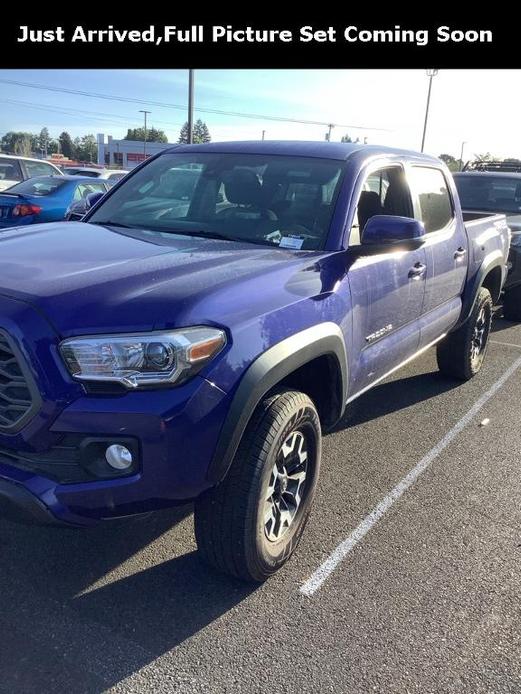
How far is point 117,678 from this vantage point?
2244mm

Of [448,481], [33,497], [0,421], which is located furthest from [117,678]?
[448,481]

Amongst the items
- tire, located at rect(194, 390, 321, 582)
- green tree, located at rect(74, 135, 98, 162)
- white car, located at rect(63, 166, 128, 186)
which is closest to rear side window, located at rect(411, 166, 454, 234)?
tire, located at rect(194, 390, 321, 582)

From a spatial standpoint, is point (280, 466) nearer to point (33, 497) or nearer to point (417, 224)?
point (33, 497)

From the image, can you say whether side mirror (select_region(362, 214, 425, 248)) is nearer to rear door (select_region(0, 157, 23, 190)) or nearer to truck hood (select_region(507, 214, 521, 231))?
truck hood (select_region(507, 214, 521, 231))

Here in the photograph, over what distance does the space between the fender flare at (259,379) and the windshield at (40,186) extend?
8.44 meters

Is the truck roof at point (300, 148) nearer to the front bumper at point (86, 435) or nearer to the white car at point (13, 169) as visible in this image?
the front bumper at point (86, 435)

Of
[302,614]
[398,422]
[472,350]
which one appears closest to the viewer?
[302,614]

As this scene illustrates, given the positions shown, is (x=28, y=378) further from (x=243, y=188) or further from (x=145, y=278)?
(x=243, y=188)

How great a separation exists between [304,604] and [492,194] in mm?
7761

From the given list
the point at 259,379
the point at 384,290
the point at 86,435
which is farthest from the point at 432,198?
the point at 86,435

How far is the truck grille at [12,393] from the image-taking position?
219 cm

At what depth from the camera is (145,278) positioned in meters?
2.49

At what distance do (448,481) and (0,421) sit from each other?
2.68 metres

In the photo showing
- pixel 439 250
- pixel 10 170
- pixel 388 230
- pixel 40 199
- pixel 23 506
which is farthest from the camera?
pixel 10 170
